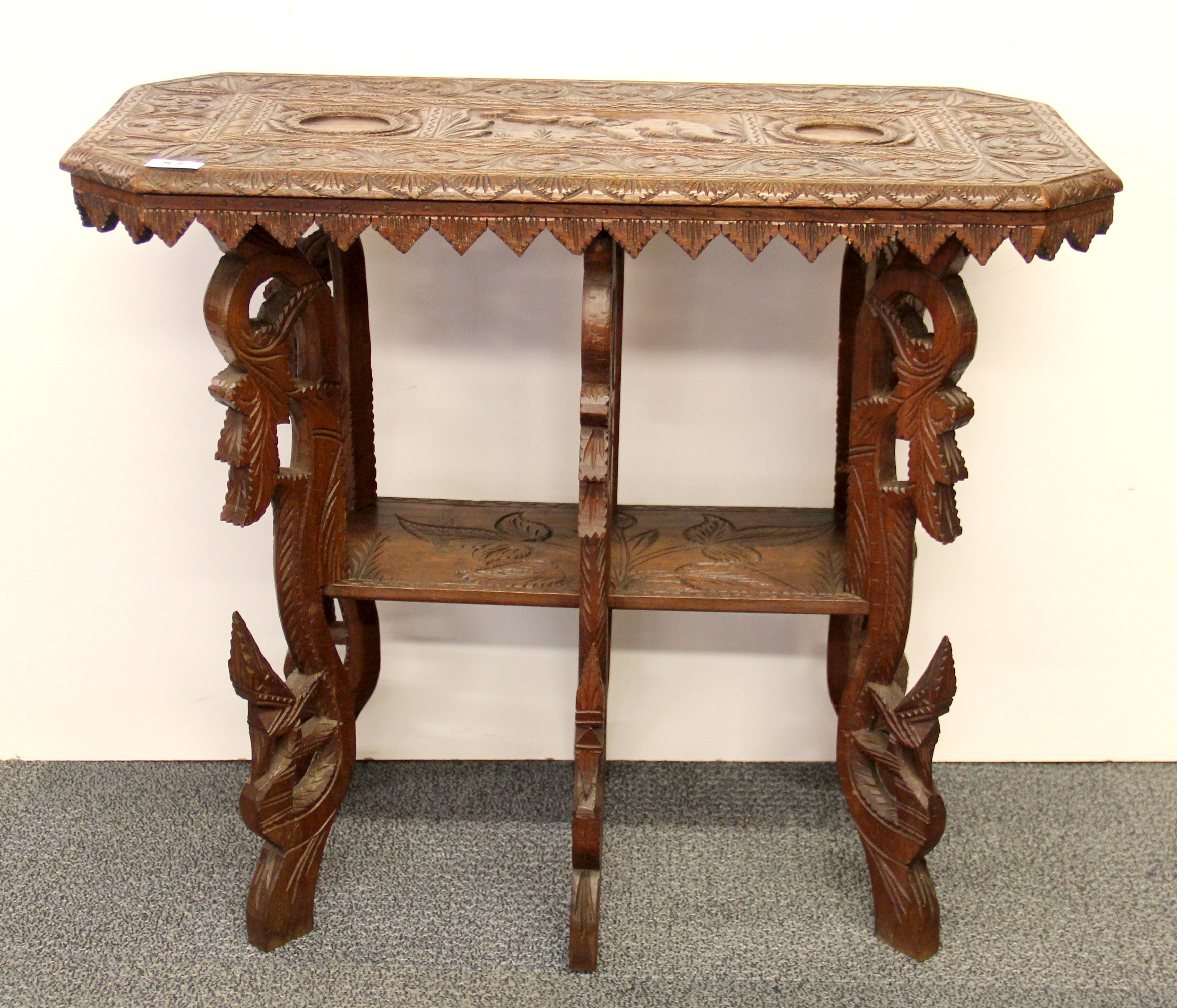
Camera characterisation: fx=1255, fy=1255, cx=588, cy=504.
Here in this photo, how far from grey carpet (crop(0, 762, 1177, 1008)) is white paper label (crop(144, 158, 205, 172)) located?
1.16 m

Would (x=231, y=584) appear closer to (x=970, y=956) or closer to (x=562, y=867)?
(x=562, y=867)

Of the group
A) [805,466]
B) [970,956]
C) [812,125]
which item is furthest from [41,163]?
[970,956]

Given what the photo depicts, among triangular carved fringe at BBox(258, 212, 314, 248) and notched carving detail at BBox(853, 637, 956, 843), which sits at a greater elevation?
triangular carved fringe at BBox(258, 212, 314, 248)

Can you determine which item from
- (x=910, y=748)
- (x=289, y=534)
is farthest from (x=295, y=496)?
(x=910, y=748)

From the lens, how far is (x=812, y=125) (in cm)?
171

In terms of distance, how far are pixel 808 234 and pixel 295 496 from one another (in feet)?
2.59

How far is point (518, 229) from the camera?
58.5 inches

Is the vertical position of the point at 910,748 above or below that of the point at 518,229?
below

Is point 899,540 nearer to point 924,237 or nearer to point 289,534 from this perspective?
point 924,237

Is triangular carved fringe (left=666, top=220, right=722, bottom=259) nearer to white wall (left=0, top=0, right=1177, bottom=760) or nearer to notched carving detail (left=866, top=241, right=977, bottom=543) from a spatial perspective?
notched carving detail (left=866, top=241, right=977, bottom=543)

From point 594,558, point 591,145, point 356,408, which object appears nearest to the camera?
point 591,145

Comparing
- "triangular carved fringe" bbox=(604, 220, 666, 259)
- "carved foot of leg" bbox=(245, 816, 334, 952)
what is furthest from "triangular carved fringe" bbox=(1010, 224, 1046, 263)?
"carved foot of leg" bbox=(245, 816, 334, 952)

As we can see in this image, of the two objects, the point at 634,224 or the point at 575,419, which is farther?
the point at 575,419

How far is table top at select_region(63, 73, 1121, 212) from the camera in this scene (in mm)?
1456
